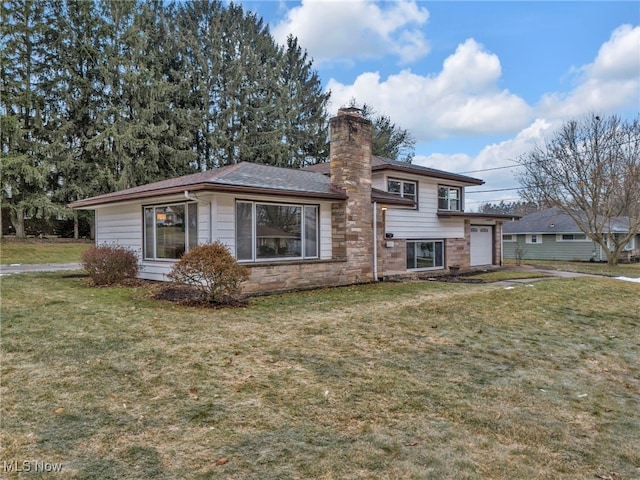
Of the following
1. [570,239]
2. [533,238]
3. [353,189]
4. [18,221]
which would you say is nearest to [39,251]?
[18,221]

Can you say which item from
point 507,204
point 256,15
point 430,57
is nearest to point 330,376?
point 430,57

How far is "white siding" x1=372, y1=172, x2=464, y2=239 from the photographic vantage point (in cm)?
1458

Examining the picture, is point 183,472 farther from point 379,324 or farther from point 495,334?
point 495,334

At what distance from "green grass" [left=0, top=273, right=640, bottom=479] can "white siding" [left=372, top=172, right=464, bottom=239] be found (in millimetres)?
7357

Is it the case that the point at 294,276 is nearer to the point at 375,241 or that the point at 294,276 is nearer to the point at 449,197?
the point at 375,241

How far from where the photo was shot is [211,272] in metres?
7.77

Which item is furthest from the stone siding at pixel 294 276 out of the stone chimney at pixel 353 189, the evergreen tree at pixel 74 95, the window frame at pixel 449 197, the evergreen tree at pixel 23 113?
the evergreen tree at pixel 74 95

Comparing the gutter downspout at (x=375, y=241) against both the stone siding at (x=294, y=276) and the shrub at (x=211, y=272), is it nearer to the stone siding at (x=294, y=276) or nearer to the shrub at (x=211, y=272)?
the stone siding at (x=294, y=276)

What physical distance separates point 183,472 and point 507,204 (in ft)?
184

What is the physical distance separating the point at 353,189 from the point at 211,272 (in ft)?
17.3

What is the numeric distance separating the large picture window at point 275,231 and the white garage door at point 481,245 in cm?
978

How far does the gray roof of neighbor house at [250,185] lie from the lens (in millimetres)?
9037

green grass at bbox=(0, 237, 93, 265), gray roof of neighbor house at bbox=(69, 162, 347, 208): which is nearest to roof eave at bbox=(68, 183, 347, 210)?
gray roof of neighbor house at bbox=(69, 162, 347, 208)

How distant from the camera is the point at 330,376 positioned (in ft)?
13.8
